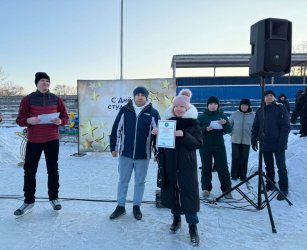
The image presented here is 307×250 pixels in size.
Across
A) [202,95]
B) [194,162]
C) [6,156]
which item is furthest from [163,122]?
[202,95]

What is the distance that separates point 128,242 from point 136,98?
1803 mm

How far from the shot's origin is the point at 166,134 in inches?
148

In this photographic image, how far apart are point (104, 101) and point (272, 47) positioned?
19.3ft

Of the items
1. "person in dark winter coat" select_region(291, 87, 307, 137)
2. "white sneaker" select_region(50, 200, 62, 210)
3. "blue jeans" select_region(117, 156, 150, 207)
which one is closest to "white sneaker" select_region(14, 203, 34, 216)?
"white sneaker" select_region(50, 200, 62, 210)

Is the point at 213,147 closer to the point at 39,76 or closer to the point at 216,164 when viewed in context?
the point at 216,164

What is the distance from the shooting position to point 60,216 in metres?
4.55

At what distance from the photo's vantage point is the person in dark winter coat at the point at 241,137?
677 cm

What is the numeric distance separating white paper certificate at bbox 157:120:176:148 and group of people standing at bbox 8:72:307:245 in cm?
8

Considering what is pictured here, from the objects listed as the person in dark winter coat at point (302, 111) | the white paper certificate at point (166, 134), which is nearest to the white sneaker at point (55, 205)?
the white paper certificate at point (166, 134)

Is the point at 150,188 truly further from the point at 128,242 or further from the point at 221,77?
the point at 221,77

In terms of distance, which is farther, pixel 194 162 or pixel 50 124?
pixel 50 124

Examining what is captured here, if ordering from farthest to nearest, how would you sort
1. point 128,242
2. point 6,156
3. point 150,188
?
point 6,156
point 150,188
point 128,242

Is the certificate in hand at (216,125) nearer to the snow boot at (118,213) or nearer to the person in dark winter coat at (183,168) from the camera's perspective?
the person in dark winter coat at (183,168)

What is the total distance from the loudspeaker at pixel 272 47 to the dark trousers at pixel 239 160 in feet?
8.24
